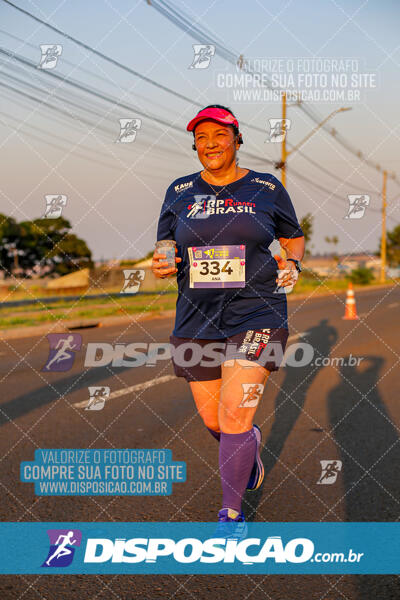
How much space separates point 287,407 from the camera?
22.2 feet

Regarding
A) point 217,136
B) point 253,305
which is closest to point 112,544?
point 253,305

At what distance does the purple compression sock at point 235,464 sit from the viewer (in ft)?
11.6

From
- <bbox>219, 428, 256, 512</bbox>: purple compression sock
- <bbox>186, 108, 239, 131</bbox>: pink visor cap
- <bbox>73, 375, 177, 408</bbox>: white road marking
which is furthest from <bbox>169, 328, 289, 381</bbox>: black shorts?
<bbox>73, 375, 177, 408</bbox>: white road marking

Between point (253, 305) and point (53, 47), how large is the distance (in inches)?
284

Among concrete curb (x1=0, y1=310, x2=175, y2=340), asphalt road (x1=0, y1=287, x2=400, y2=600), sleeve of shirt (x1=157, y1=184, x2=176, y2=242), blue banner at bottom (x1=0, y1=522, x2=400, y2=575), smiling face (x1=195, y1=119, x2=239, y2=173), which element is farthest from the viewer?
concrete curb (x1=0, y1=310, x2=175, y2=340)

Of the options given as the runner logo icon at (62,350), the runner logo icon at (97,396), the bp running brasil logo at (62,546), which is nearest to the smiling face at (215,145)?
the bp running brasil logo at (62,546)

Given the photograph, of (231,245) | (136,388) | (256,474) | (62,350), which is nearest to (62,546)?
(256,474)

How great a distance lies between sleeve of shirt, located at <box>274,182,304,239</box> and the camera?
12.5ft

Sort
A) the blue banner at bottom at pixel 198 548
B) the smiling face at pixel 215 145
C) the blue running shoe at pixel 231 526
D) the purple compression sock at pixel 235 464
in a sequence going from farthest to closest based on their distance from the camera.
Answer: the smiling face at pixel 215 145 < the purple compression sock at pixel 235 464 < the blue running shoe at pixel 231 526 < the blue banner at bottom at pixel 198 548

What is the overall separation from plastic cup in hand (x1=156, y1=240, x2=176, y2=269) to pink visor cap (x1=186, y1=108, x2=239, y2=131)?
0.68 meters

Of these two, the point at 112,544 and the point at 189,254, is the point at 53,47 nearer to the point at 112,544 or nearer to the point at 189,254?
the point at 189,254

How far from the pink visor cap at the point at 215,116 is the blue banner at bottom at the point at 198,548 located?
7.17 ft

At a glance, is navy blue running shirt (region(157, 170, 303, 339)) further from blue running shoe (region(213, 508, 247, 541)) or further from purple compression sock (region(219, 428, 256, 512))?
blue running shoe (region(213, 508, 247, 541))

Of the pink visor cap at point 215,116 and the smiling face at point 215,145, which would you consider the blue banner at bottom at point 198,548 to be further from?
the pink visor cap at point 215,116
